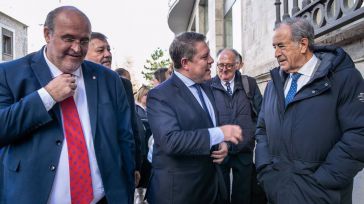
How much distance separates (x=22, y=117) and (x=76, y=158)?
1.20 ft

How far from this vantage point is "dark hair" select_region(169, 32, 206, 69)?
2.81m

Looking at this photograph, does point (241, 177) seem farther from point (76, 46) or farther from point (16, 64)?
point (16, 64)

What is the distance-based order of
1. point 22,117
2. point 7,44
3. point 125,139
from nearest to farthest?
point 22,117 → point 125,139 → point 7,44

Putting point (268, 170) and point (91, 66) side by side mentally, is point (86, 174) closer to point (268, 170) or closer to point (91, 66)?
point (91, 66)

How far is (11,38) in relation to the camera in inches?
1038

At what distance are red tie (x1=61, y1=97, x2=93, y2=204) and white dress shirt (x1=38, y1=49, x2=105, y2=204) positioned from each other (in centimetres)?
3

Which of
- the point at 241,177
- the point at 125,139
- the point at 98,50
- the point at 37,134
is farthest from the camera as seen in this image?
the point at 241,177

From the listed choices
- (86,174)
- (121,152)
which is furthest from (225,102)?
(86,174)

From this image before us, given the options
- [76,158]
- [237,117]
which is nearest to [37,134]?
[76,158]

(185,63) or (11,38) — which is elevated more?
(11,38)

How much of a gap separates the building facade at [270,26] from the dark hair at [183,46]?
1.47m

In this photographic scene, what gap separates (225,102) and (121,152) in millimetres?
2087

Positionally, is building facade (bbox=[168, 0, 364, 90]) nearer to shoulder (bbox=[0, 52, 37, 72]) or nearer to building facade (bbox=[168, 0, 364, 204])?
building facade (bbox=[168, 0, 364, 204])

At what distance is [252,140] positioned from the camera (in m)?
4.18
